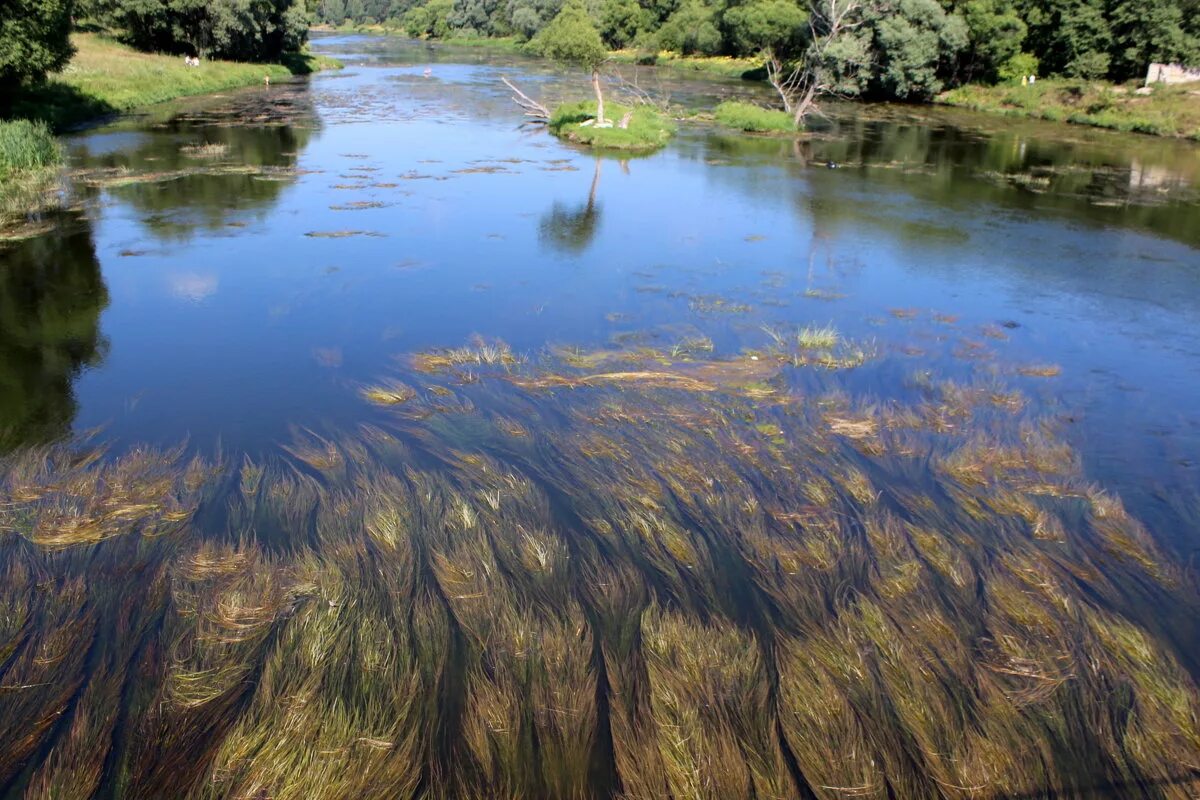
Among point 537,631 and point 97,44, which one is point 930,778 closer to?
point 537,631

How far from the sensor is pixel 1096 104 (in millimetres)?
39750

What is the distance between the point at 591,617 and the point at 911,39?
45.9 metres

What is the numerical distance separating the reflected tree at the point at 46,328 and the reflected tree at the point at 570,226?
8.31m

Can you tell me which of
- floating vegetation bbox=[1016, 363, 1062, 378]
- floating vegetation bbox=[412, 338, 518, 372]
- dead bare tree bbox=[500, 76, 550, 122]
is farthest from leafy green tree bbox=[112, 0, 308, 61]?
floating vegetation bbox=[1016, 363, 1062, 378]

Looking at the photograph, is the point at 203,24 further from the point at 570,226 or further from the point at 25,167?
the point at 570,226

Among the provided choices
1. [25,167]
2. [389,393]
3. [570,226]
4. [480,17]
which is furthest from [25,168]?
[480,17]

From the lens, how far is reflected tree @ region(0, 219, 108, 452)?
29.3ft

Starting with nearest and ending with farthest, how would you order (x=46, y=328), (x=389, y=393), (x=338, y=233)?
(x=389, y=393)
(x=46, y=328)
(x=338, y=233)

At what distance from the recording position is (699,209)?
19.8m

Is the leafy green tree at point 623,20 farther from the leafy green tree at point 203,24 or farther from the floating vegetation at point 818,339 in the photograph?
the floating vegetation at point 818,339

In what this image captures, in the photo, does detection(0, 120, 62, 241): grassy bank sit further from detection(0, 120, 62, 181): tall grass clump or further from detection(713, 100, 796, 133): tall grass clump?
detection(713, 100, 796, 133): tall grass clump

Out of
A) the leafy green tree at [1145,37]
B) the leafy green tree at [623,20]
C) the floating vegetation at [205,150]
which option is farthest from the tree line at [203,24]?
the leafy green tree at [1145,37]

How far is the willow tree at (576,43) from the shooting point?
1158 inches

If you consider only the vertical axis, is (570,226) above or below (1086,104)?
below
